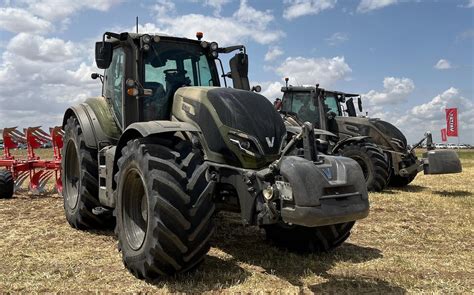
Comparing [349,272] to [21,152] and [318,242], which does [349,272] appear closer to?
[318,242]

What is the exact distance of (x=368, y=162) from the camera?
1066 centimetres

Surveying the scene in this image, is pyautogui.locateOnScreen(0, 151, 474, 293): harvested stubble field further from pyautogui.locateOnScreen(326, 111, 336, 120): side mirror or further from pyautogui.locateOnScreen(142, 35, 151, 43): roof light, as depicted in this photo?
pyautogui.locateOnScreen(326, 111, 336, 120): side mirror

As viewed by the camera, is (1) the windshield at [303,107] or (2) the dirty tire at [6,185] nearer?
(2) the dirty tire at [6,185]

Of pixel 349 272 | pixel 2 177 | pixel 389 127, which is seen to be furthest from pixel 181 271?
pixel 389 127

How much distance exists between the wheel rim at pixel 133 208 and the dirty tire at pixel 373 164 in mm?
6968

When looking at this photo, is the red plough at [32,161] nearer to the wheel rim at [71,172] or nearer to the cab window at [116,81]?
the wheel rim at [71,172]

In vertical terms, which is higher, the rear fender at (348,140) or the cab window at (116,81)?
the cab window at (116,81)

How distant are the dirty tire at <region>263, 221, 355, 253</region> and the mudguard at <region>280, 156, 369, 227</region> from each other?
1058 mm

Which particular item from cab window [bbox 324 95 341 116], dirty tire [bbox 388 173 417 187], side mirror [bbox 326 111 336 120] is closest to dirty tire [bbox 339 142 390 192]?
dirty tire [bbox 388 173 417 187]

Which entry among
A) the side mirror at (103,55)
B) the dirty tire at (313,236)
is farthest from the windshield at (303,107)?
the side mirror at (103,55)

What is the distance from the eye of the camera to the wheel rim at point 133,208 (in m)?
4.70

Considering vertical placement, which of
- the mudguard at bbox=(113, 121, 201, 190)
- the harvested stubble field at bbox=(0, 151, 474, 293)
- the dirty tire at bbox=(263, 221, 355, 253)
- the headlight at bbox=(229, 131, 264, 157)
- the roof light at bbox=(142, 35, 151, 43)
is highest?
the roof light at bbox=(142, 35, 151, 43)

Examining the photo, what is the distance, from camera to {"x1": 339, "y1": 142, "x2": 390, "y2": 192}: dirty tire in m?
10.5

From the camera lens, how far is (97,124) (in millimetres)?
6352
